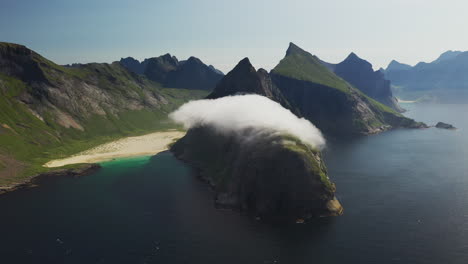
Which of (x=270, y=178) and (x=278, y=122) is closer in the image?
(x=270, y=178)

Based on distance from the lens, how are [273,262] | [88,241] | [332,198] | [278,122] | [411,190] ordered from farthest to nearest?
[278,122]
[411,190]
[332,198]
[88,241]
[273,262]

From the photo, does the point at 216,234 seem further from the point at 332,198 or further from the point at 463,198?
the point at 463,198

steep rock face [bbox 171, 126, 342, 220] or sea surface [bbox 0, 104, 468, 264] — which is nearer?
sea surface [bbox 0, 104, 468, 264]

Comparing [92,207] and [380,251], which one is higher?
[92,207]

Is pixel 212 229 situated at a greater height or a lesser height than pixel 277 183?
lesser

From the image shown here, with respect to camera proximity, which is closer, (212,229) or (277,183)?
(212,229)

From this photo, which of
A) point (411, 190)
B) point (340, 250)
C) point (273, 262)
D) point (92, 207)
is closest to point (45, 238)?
point (92, 207)

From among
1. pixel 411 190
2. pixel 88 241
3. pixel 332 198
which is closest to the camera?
pixel 88 241

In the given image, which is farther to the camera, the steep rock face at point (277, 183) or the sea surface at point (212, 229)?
the steep rock face at point (277, 183)
